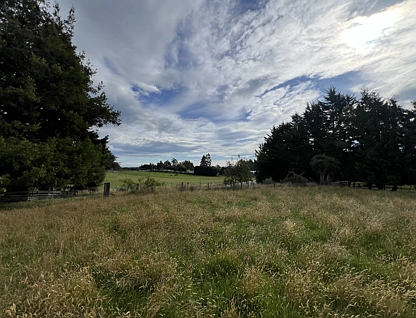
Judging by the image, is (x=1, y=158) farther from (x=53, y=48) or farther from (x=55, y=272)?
(x=55, y=272)

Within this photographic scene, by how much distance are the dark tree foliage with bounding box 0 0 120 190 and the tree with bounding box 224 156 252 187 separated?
54.1 feet

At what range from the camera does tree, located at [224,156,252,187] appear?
26.1m

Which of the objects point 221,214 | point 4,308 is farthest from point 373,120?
point 4,308

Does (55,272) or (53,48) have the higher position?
(53,48)

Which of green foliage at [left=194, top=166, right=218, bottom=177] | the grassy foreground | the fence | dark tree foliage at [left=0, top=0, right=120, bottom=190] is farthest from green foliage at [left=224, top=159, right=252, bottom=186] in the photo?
green foliage at [left=194, top=166, right=218, bottom=177]

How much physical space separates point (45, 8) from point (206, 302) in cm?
1758

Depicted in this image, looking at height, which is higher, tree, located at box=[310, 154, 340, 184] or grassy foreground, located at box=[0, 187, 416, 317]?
tree, located at box=[310, 154, 340, 184]

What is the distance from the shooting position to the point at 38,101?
33.2 ft

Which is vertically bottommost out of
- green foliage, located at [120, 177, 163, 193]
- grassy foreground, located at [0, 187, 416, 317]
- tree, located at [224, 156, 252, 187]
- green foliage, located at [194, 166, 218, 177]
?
grassy foreground, located at [0, 187, 416, 317]

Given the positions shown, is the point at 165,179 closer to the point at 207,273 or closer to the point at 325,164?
the point at 325,164

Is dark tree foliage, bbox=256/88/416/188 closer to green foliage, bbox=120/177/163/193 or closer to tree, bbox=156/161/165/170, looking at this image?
green foliage, bbox=120/177/163/193

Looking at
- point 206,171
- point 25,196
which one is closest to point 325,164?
point 25,196

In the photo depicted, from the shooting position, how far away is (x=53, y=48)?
11.2 m

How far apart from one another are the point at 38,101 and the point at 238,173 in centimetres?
2021
